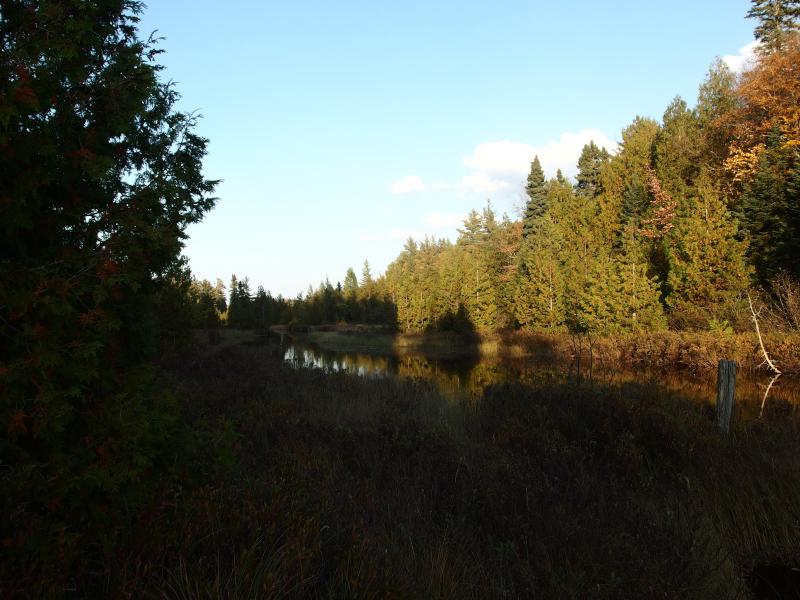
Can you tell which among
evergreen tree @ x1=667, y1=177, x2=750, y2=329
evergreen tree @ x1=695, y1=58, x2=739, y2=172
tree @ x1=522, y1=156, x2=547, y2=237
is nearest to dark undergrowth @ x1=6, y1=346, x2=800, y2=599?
evergreen tree @ x1=667, y1=177, x2=750, y2=329

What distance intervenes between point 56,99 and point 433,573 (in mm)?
3723

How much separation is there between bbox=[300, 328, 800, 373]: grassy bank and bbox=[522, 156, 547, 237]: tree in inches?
674

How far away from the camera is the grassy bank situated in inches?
778

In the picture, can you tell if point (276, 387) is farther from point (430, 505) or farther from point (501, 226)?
point (501, 226)

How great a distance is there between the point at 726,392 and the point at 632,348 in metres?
19.0

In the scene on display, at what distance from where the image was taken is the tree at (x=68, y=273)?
98.2 inches

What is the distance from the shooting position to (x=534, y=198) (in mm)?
54094

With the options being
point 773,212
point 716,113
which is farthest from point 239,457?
point 716,113

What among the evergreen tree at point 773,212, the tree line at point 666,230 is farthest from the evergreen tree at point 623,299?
the evergreen tree at point 773,212

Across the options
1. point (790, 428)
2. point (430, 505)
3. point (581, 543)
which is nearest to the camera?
point (581, 543)

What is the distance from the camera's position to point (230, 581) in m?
2.54

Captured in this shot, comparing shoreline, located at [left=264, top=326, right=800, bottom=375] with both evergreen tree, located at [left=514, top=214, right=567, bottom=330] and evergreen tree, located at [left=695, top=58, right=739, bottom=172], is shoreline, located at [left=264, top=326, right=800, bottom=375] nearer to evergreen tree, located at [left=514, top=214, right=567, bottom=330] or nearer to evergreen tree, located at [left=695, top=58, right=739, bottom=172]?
evergreen tree, located at [left=514, top=214, right=567, bottom=330]

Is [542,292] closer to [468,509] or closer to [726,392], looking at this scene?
[726,392]

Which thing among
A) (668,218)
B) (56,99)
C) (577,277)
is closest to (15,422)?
(56,99)
